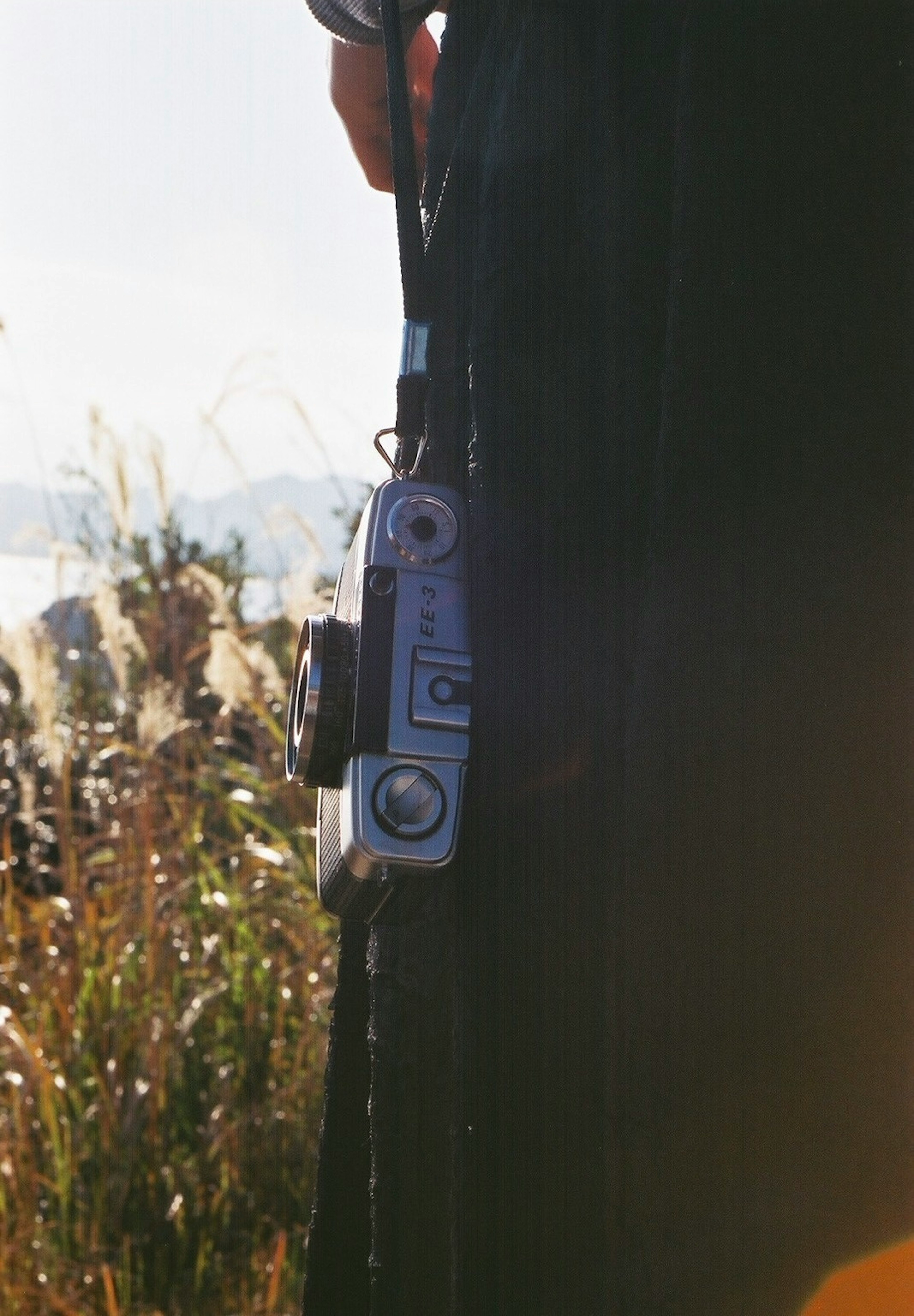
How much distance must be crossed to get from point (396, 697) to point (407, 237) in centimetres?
20

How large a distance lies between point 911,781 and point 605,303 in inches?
7.3

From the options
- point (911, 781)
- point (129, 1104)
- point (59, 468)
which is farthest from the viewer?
point (59, 468)

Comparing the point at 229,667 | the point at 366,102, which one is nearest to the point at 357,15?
the point at 366,102

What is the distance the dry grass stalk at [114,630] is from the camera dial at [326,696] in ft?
4.66

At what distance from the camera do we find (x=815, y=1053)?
33cm

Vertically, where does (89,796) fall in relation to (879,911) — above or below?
above

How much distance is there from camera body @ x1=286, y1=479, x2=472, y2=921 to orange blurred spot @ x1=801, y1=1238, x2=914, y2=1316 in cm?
18

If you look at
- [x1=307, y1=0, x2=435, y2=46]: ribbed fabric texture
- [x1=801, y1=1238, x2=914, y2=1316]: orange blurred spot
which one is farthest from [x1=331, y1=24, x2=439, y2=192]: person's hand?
[x1=801, y1=1238, x2=914, y2=1316]: orange blurred spot

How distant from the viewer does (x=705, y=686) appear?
355 millimetres

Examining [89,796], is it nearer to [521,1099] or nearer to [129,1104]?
[129,1104]

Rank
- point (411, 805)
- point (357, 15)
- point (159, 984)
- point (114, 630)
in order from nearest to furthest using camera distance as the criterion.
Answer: point (411, 805), point (357, 15), point (159, 984), point (114, 630)

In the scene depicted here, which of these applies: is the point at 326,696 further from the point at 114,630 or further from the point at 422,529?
the point at 114,630

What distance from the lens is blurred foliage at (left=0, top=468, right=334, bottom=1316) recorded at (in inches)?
58.0

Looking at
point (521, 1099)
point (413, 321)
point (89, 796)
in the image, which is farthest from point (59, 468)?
point (521, 1099)
